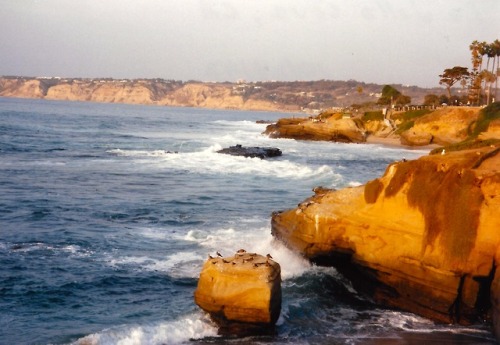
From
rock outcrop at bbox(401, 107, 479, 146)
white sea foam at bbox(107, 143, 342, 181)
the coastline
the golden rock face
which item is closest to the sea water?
white sea foam at bbox(107, 143, 342, 181)

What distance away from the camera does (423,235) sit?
1494 cm

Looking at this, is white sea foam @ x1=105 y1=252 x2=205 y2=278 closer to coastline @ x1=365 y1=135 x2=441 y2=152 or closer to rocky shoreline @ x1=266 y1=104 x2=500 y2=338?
rocky shoreline @ x1=266 y1=104 x2=500 y2=338

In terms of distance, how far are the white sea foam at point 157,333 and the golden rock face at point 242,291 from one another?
465 millimetres

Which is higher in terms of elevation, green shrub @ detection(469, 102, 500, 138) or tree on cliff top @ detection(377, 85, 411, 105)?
tree on cliff top @ detection(377, 85, 411, 105)

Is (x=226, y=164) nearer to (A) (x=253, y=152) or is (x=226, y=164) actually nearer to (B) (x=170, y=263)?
(A) (x=253, y=152)

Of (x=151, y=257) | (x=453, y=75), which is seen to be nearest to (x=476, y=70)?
(x=453, y=75)

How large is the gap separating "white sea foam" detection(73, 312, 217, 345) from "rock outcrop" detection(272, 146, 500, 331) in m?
4.64

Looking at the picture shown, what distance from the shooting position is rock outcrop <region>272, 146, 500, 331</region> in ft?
46.6

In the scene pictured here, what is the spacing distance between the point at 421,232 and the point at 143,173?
28.3 metres

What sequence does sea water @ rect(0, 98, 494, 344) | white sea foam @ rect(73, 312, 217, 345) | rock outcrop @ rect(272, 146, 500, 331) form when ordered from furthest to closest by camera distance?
rock outcrop @ rect(272, 146, 500, 331), sea water @ rect(0, 98, 494, 344), white sea foam @ rect(73, 312, 217, 345)

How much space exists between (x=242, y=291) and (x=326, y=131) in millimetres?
63769

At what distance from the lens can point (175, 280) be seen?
17.5m

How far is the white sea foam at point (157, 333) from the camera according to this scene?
42.8 feet

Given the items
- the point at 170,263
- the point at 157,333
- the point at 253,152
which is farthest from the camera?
the point at 253,152
